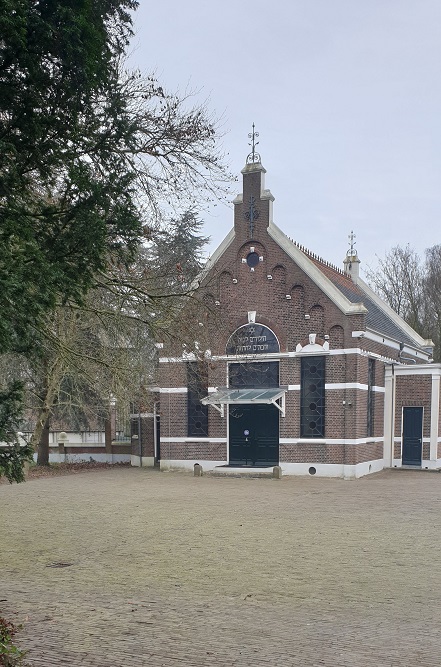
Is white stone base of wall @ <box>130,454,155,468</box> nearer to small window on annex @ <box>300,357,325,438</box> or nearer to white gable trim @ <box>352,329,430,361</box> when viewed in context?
small window on annex @ <box>300,357,325,438</box>

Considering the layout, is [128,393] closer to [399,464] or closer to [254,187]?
[254,187]

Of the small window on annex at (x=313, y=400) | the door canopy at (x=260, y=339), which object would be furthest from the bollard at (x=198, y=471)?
the door canopy at (x=260, y=339)

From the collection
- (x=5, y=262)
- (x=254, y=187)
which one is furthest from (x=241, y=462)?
(x=5, y=262)

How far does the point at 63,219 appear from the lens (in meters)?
6.77

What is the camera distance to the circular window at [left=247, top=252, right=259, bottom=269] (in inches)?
970

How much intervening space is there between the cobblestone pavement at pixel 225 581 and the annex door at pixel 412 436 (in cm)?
905

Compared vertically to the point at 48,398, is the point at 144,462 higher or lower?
lower

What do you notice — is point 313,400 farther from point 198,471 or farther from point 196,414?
point 198,471

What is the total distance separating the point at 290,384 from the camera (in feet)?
78.1

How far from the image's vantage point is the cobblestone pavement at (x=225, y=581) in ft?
20.0

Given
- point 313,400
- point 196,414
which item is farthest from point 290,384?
point 196,414

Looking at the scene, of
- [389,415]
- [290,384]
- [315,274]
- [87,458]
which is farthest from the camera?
[87,458]

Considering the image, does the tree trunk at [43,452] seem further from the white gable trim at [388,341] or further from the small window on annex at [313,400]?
the white gable trim at [388,341]

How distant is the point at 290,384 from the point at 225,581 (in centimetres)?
1537
